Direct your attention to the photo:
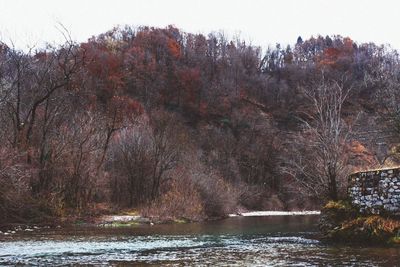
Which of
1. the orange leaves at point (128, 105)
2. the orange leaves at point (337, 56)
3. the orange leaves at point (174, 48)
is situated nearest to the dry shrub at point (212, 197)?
the orange leaves at point (128, 105)

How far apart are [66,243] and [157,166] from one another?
1206 inches

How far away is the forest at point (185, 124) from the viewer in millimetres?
38875

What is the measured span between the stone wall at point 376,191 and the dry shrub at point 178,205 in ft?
72.0

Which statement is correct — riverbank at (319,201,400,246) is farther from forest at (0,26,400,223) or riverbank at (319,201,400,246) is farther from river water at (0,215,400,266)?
forest at (0,26,400,223)

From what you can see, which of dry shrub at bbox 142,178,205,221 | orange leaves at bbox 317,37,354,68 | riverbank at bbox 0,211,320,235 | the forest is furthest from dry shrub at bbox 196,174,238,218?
orange leaves at bbox 317,37,354,68

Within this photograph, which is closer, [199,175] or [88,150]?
[88,150]

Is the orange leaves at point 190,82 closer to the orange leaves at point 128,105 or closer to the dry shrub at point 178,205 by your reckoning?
the orange leaves at point 128,105

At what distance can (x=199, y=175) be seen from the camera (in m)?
54.1

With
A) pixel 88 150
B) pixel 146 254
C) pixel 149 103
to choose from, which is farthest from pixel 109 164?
pixel 149 103

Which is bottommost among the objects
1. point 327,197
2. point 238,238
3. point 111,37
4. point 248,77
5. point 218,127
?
point 238,238

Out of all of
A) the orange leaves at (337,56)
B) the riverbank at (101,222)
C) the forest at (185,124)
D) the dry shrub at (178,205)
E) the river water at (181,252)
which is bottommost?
the river water at (181,252)

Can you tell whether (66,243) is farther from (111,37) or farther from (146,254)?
(111,37)

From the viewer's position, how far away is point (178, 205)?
46656mm

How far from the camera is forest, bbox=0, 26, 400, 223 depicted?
3888 cm
